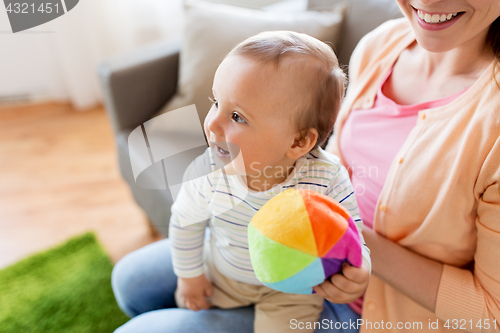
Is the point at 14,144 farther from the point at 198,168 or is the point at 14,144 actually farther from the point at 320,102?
the point at 320,102

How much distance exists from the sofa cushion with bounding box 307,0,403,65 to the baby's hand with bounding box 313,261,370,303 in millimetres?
597

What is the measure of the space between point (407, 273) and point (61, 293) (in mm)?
1119

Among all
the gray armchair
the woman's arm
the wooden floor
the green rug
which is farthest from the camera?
the wooden floor

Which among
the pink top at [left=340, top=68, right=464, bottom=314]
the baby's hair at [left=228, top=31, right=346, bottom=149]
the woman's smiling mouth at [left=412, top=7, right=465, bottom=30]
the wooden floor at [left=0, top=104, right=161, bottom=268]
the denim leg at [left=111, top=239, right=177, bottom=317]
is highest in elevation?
the woman's smiling mouth at [left=412, top=7, right=465, bottom=30]

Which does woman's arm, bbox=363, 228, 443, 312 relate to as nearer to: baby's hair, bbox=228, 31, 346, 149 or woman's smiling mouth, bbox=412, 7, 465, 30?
baby's hair, bbox=228, 31, 346, 149

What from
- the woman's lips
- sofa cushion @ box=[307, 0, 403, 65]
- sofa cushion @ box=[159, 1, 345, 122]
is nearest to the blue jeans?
sofa cushion @ box=[159, 1, 345, 122]

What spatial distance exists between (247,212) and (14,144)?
6.29 feet

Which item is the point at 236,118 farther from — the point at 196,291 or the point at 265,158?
the point at 196,291

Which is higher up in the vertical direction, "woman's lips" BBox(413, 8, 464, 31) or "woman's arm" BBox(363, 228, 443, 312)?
"woman's lips" BBox(413, 8, 464, 31)

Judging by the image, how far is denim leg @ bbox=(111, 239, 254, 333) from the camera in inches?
27.0

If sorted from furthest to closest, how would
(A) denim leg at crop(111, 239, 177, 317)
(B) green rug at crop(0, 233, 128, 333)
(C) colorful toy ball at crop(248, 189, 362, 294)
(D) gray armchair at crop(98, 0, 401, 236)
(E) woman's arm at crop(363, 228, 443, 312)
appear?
(B) green rug at crop(0, 233, 128, 333), (D) gray armchair at crop(98, 0, 401, 236), (A) denim leg at crop(111, 239, 177, 317), (E) woman's arm at crop(363, 228, 443, 312), (C) colorful toy ball at crop(248, 189, 362, 294)

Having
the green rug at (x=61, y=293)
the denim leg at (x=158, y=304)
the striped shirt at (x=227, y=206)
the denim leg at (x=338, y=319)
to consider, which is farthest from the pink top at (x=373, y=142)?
the green rug at (x=61, y=293)

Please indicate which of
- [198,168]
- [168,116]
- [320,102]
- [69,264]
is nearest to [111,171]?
[69,264]

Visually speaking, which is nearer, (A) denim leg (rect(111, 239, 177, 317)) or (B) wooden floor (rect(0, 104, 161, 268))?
(A) denim leg (rect(111, 239, 177, 317))
